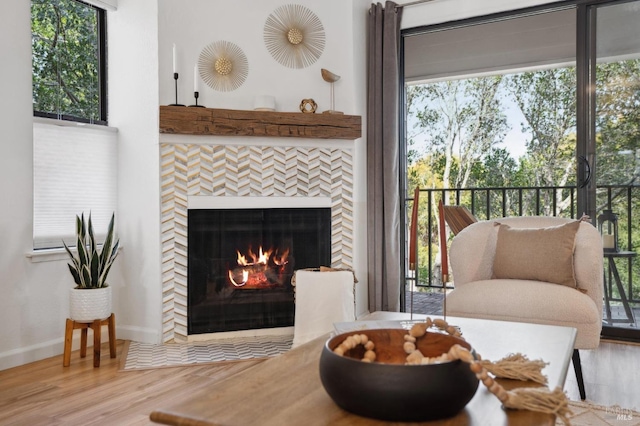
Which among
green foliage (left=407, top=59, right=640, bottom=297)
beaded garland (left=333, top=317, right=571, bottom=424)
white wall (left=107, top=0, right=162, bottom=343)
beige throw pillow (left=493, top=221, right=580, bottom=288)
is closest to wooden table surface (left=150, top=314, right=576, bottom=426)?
beaded garland (left=333, top=317, right=571, bottom=424)

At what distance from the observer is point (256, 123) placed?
3621 millimetres

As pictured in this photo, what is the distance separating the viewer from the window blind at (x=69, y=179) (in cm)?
330

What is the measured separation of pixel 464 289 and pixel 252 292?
60.3 inches

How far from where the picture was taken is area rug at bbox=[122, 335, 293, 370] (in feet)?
10.1

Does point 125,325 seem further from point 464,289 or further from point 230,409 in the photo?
point 230,409

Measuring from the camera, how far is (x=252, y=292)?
3.70 metres

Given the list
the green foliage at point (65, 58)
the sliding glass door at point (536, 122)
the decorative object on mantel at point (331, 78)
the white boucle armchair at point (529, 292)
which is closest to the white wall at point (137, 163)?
the green foliage at point (65, 58)

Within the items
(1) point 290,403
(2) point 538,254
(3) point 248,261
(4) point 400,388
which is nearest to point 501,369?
(4) point 400,388

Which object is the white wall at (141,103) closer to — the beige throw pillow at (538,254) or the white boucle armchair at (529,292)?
the white boucle armchair at (529,292)

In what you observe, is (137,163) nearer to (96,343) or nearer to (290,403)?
(96,343)

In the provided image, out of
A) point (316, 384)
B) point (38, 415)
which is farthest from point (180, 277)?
point (316, 384)

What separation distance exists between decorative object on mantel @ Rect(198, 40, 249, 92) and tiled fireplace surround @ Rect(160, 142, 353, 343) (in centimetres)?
46

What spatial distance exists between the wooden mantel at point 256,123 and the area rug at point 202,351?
1.36 m

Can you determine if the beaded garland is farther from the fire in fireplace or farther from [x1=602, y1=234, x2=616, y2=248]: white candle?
[x1=602, y1=234, x2=616, y2=248]: white candle
